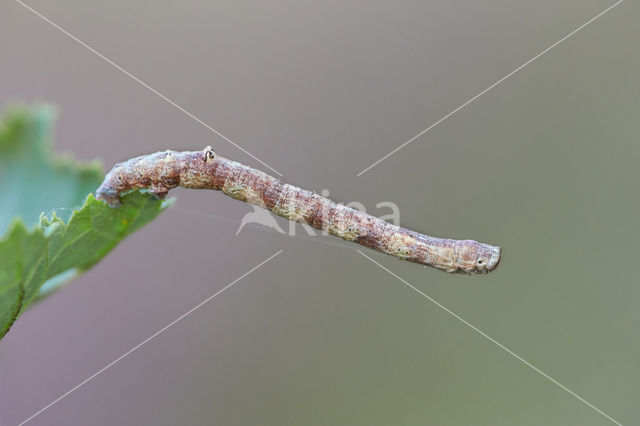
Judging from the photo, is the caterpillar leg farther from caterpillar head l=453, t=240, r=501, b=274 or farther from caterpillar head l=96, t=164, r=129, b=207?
caterpillar head l=453, t=240, r=501, b=274

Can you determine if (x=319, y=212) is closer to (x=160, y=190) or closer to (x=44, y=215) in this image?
(x=160, y=190)

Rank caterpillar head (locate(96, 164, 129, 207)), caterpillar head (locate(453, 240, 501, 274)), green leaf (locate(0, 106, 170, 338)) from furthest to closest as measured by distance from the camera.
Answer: caterpillar head (locate(453, 240, 501, 274)) → caterpillar head (locate(96, 164, 129, 207)) → green leaf (locate(0, 106, 170, 338))

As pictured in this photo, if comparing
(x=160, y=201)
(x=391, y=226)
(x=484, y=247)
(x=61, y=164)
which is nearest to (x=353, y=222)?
(x=391, y=226)

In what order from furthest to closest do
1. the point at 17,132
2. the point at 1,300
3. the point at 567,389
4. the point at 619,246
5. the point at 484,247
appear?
1. the point at 619,246
2. the point at 567,389
3. the point at 484,247
4. the point at 17,132
5. the point at 1,300

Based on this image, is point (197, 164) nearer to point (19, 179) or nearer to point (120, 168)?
point (120, 168)

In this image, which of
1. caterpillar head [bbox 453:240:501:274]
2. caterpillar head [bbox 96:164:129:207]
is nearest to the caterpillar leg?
caterpillar head [bbox 96:164:129:207]

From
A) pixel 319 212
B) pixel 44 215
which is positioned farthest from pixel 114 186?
pixel 319 212
